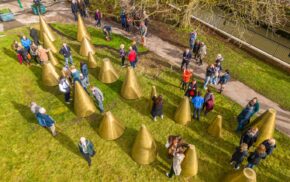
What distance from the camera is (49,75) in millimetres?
13258

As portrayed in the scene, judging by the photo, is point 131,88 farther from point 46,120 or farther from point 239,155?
point 239,155

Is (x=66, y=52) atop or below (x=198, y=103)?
atop

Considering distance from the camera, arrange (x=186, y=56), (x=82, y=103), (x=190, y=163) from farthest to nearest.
Answer: (x=186, y=56), (x=82, y=103), (x=190, y=163)

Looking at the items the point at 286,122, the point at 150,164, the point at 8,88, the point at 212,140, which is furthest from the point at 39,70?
the point at 286,122

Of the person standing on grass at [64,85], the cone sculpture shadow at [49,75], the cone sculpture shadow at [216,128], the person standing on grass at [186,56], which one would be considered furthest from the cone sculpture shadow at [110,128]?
the person standing on grass at [186,56]

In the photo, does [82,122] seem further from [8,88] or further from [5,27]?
[5,27]

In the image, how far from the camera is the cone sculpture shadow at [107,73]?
43.9 ft

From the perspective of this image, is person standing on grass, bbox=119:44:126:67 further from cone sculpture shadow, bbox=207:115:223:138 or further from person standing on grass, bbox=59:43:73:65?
cone sculpture shadow, bbox=207:115:223:138

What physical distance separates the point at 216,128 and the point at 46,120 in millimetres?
7511

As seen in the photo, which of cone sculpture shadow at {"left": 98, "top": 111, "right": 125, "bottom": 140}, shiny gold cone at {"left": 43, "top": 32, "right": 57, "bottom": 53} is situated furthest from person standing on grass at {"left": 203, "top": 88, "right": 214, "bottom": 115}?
shiny gold cone at {"left": 43, "top": 32, "right": 57, "bottom": 53}

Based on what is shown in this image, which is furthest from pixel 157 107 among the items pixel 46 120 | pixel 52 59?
pixel 52 59

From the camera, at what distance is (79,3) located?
1925 centimetres

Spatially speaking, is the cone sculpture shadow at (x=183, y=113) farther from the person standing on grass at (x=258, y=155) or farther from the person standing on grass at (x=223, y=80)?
the person standing on grass at (x=258, y=155)

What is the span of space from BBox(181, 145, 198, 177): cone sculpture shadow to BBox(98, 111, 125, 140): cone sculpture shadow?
3249 millimetres
